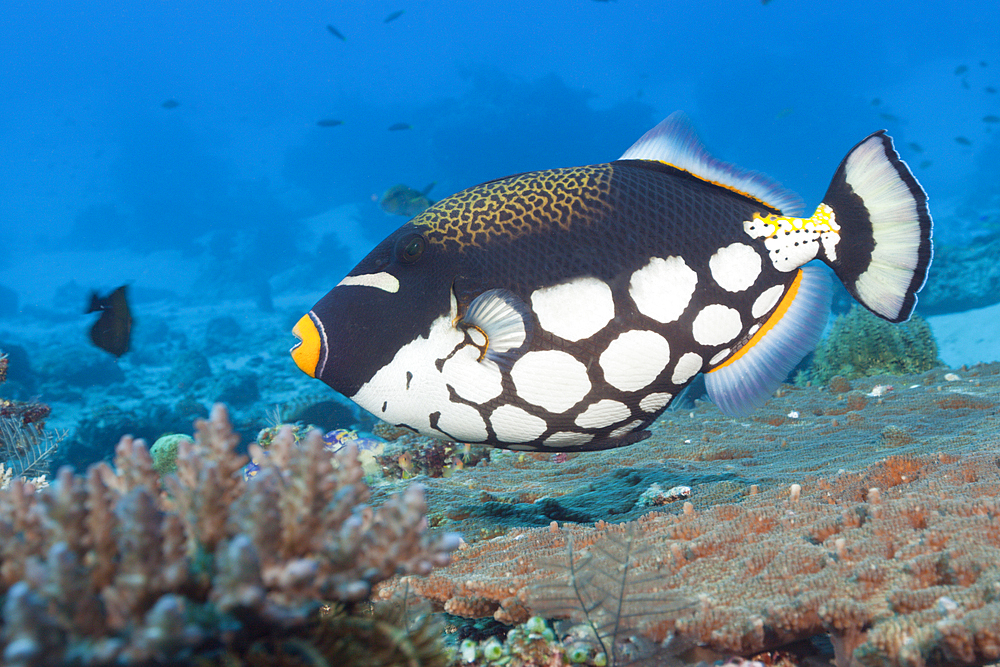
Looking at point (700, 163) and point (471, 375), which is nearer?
point (471, 375)

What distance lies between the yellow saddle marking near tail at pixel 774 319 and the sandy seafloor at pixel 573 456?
1441 mm

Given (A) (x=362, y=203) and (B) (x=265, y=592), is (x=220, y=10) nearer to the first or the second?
(A) (x=362, y=203)

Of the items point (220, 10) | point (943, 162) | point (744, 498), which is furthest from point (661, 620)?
point (220, 10)

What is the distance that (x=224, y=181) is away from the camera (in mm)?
73562

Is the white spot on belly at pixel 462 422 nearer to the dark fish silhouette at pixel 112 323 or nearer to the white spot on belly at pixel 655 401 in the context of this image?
the white spot on belly at pixel 655 401

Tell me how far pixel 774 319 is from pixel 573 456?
3.60m

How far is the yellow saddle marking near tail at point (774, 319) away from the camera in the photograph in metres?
1.68

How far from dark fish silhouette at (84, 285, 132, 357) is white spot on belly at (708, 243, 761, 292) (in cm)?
693

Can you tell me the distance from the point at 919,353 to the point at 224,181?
83.3 m

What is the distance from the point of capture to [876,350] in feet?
34.3

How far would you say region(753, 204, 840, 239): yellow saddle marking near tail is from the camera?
158 cm

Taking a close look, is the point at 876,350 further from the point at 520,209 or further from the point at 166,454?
the point at 166,454

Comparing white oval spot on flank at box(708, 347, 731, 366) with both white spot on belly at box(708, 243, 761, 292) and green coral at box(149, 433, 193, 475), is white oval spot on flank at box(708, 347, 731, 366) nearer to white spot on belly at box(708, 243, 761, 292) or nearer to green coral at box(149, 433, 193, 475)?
white spot on belly at box(708, 243, 761, 292)

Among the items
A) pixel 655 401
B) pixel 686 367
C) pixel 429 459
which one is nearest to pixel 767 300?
pixel 686 367
